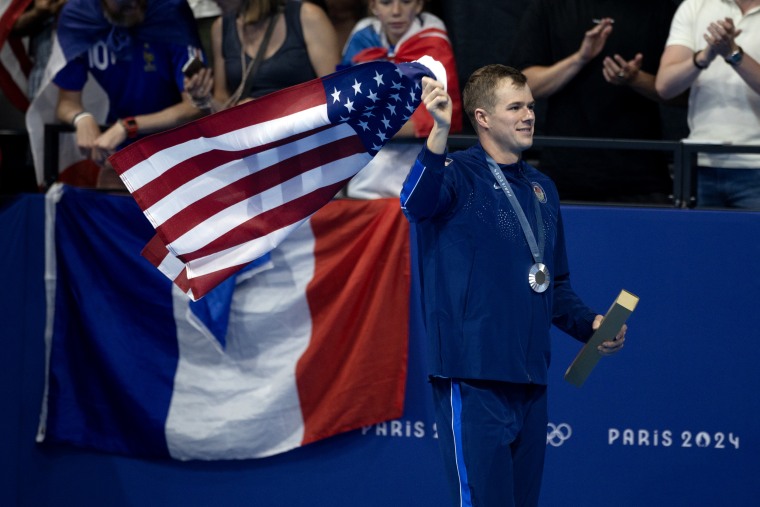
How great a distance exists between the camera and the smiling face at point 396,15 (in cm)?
664

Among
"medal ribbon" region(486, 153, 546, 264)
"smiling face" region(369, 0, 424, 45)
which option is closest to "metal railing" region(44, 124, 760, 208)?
"smiling face" region(369, 0, 424, 45)

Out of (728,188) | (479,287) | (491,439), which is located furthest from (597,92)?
(491,439)

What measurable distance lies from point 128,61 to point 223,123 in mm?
1834

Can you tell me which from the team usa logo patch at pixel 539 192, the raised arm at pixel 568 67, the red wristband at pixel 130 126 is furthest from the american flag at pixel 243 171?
the raised arm at pixel 568 67

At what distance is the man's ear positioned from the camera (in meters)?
5.02

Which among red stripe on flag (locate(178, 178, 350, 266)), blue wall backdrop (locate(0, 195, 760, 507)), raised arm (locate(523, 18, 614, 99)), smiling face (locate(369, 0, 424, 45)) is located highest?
smiling face (locate(369, 0, 424, 45))

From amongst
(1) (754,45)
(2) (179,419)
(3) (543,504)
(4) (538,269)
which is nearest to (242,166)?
(4) (538,269)

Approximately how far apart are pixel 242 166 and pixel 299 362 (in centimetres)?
147

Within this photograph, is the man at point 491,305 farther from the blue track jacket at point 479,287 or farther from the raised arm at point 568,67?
the raised arm at point 568,67

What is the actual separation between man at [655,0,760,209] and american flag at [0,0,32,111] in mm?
3491

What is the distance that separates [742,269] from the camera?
644 cm

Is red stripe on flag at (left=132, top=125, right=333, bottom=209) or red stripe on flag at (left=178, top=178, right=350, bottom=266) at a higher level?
red stripe on flag at (left=132, top=125, right=333, bottom=209)

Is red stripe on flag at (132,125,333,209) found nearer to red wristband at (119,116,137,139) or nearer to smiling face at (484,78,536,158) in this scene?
smiling face at (484,78,536,158)

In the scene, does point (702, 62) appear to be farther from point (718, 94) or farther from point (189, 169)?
point (189, 169)
